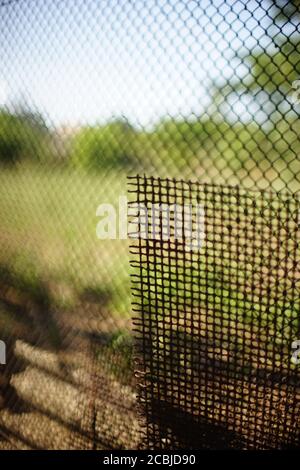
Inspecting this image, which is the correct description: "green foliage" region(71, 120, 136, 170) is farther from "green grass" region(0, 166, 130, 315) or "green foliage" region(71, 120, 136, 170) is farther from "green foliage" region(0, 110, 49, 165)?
"green foliage" region(0, 110, 49, 165)

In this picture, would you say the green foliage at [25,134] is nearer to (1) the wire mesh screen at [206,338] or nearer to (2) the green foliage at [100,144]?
(2) the green foliage at [100,144]

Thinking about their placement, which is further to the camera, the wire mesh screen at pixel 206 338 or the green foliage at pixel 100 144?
the green foliage at pixel 100 144

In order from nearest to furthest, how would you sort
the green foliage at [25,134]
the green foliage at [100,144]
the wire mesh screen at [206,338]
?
the wire mesh screen at [206,338] < the green foliage at [25,134] < the green foliage at [100,144]

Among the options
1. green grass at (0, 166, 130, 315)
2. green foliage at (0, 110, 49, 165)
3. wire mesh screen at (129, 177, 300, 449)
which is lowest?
wire mesh screen at (129, 177, 300, 449)

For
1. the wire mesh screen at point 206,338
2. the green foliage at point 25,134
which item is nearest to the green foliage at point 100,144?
the green foliage at point 25,134

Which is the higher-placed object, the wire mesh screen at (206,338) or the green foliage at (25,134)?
the green foliage at (25,134)

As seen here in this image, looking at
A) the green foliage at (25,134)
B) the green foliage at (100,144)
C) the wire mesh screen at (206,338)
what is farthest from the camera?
the green foliage at (100,144)

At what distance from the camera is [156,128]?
9.64 feet

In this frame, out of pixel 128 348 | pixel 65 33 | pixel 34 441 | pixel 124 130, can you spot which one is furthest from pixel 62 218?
pixel 34 441

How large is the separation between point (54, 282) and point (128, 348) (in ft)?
3.35

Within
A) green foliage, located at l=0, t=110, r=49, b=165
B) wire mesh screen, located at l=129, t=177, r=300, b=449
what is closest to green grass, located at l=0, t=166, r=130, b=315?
green foliage, located at l=0, t=110, r=49, b=165

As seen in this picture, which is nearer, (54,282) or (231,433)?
(231,433)

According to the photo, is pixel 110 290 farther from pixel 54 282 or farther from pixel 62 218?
pixel 62 218

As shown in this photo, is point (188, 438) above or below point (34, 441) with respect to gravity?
above
